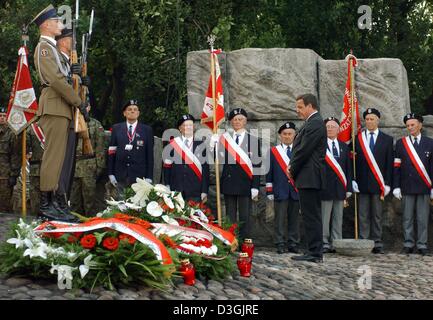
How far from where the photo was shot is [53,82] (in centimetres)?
631

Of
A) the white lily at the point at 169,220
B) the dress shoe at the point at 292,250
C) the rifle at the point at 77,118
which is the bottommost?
the dress shoe at the point at 292,250

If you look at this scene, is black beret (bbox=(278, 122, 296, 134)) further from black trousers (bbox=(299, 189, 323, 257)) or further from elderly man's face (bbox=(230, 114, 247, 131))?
black trousers (bbox=(299, 189, 323, 257))

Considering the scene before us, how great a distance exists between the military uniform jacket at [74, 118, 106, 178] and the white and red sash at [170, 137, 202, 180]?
124 centimetres

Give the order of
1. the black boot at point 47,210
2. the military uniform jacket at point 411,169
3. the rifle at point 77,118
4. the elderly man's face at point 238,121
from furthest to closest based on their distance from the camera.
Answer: the military uniform jacket at point 411,169, the elderly man's face at point 238,121, the rifle at point 77,118, the black boot at point 47,210

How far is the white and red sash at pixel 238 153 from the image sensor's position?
798 centimetres

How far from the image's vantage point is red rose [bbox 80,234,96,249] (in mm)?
4625

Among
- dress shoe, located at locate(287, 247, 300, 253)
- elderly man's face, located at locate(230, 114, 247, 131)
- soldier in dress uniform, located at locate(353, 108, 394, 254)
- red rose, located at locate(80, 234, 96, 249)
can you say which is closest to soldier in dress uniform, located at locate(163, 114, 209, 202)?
elderly man's face, located at locate(230, 114, 247, 131)

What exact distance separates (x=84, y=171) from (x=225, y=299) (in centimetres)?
468

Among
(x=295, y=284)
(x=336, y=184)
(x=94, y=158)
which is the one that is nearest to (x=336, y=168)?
(x=336, y=184)

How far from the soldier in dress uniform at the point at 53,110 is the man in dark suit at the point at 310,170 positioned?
6.94 ft

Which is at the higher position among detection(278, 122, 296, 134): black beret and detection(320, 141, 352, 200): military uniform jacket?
detection(278, 122, 296, 134): black beret

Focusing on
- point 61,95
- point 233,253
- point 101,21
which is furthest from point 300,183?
point 101,21

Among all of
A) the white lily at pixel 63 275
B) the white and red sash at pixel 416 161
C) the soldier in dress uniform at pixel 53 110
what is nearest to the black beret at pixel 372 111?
the white and red sash at pixel 416 161

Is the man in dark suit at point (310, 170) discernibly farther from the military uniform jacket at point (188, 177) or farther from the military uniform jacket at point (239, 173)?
the military uniform jacket at point (188, 177)
